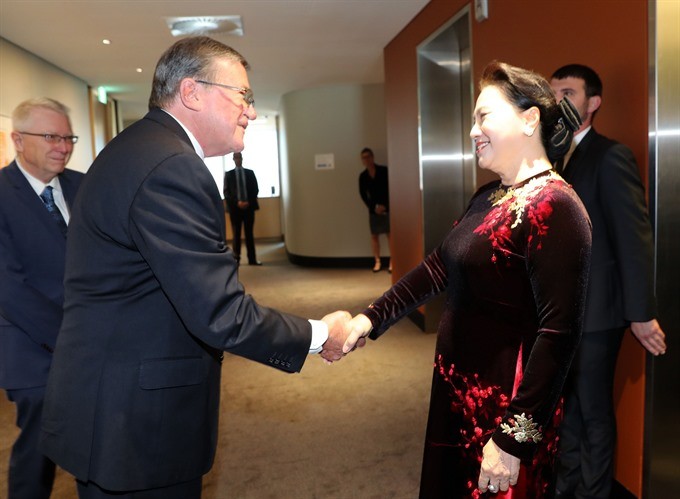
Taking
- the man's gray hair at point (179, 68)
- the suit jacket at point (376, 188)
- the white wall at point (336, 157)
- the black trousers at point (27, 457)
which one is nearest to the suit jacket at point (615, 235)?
the man's gray hair at point (179, 68)

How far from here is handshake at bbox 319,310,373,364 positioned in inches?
74.0

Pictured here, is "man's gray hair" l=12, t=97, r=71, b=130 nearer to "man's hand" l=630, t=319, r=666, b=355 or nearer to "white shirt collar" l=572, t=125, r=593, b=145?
"white shirt collar" l=572, t=125, r=593, b=145

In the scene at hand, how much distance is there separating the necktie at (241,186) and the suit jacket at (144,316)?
9.01 metres

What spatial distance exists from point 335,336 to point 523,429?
0.62 meters

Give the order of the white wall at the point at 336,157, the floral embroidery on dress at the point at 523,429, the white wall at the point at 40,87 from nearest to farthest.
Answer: the floral embroidery on dress at the point at 523,429 → the white wall at the point at 40,87 → the white wall at the point at 336,157

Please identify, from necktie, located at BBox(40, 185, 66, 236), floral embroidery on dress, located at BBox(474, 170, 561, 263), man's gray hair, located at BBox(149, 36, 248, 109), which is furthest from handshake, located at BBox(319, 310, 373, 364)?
necktie, located at BBox(40, 185, 66, 236)

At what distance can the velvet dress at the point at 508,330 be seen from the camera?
4.99 feet

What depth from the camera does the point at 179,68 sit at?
5.39 feet

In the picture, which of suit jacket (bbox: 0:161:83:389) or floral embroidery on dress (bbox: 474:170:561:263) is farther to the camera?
suit jacket (bbox: 0:161:83:389)

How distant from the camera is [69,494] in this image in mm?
2977

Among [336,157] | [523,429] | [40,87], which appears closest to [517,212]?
[523,429]

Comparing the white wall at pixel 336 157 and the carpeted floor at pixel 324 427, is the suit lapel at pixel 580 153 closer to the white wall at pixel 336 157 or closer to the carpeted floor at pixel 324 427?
the carpeted floor at pixel 324 427

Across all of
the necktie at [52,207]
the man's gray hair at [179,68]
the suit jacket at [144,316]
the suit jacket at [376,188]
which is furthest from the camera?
the suit jacket at [376,188]

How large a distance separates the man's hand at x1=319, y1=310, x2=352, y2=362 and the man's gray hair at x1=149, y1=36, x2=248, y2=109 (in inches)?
31.2
